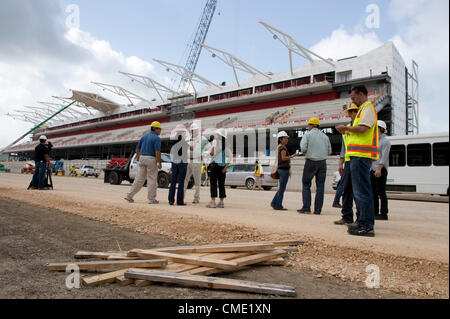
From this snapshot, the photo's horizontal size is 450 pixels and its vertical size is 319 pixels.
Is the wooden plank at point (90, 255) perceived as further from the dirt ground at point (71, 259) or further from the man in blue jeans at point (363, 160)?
the man in blue jeans at point (363, 160)

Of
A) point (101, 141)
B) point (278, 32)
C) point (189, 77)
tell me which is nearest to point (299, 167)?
point (278, 32)

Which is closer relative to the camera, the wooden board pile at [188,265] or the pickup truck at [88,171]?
the wooden board pile at [188,265]

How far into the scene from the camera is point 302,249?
3201mm

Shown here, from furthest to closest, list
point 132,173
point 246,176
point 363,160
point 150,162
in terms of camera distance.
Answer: point 246,176 < point 132,173 < point 150,162 < point 363,160

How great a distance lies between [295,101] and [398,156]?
27235 millimetres

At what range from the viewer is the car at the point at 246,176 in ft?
59.8

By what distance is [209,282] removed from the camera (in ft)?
6.98

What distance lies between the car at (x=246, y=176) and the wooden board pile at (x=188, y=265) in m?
15.0

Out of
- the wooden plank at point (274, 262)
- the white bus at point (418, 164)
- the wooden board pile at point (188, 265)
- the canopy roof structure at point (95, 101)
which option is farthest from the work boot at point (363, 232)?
the canopy roof structure at point (95, 101)

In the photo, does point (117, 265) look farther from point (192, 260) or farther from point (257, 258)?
point (257, 258)

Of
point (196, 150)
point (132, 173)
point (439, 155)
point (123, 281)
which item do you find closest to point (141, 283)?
point (123, 281)

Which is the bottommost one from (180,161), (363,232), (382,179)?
(363,232)

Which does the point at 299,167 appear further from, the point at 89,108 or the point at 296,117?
the point at 89,108
